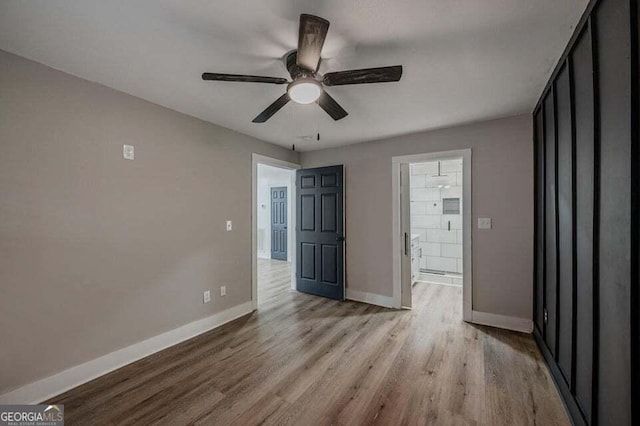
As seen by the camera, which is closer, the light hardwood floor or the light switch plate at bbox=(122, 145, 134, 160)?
the light hardwood floor

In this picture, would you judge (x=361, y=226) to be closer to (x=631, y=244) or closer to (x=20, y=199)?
(x=631, y=244)

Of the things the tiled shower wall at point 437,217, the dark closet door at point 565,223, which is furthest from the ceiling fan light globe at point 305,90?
the tiled shower wall at point 437,217

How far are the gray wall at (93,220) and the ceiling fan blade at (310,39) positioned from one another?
185cm

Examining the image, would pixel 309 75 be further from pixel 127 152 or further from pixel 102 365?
pixel 102 365

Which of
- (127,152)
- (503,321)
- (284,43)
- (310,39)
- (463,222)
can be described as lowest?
(503,321)

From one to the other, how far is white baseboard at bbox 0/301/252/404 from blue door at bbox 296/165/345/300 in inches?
61.4

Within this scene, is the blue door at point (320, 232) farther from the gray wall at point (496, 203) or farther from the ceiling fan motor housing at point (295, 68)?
the ceiling fan motor housing at point (295, 68)

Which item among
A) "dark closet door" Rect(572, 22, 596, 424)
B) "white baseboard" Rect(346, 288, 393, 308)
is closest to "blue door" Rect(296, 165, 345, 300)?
"white baseboard" Rect(346, 288, 393, 308)

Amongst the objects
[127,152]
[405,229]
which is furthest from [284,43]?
[405,229]

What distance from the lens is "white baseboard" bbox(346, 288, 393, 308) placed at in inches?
147

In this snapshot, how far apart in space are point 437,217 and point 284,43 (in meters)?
5.26

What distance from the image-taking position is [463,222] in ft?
10.8

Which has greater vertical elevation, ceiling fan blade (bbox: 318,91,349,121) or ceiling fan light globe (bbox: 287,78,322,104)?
ceiling fan blade (bbox: 318,91,349,121)

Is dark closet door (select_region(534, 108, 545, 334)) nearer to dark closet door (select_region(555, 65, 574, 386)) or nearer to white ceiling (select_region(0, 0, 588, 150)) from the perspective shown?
white ceiling (select_region(0, 0, 588, 150))
